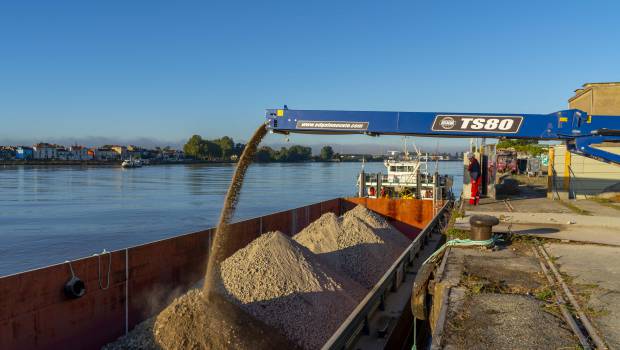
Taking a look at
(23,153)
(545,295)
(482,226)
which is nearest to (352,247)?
(482,226)

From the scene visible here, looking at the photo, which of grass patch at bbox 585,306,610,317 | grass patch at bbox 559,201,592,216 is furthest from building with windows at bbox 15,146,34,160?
grass patch at bbox 585,306,610,317

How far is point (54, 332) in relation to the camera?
5.59 meters

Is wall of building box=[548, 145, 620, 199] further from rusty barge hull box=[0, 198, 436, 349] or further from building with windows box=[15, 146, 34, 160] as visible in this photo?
building with windows box=[15, 146, 34, 160]

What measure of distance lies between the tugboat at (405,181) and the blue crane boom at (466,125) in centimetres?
990

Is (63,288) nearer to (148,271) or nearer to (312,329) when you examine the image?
(148,271)

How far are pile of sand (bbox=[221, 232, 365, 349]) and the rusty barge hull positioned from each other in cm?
111

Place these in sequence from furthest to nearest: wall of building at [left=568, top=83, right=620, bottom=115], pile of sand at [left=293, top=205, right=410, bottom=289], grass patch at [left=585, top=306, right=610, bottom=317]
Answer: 1. wall of building at [left=568, top=83, right=620, bottom=115]
2. pile of sand at [left=293, top=205, right=410, bottom=289]
3. grass patch at [left=585, top=306, right=610, bottom=317]

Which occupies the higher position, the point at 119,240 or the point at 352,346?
the point at 352,346

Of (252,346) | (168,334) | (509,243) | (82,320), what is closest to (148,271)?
(82,320)

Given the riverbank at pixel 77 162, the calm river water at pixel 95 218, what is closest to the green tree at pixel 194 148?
the riverbank at pixel 77 162

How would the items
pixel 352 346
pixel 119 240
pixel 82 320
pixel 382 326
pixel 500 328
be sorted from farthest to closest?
pixel 119 240, pixel 82 320, pixel 382 326, pixel 352 346, pixel 500 328

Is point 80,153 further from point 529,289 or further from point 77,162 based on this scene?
point 529,289

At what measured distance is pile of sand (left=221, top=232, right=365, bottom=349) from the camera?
6152mm

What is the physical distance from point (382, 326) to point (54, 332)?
13.1 ft
